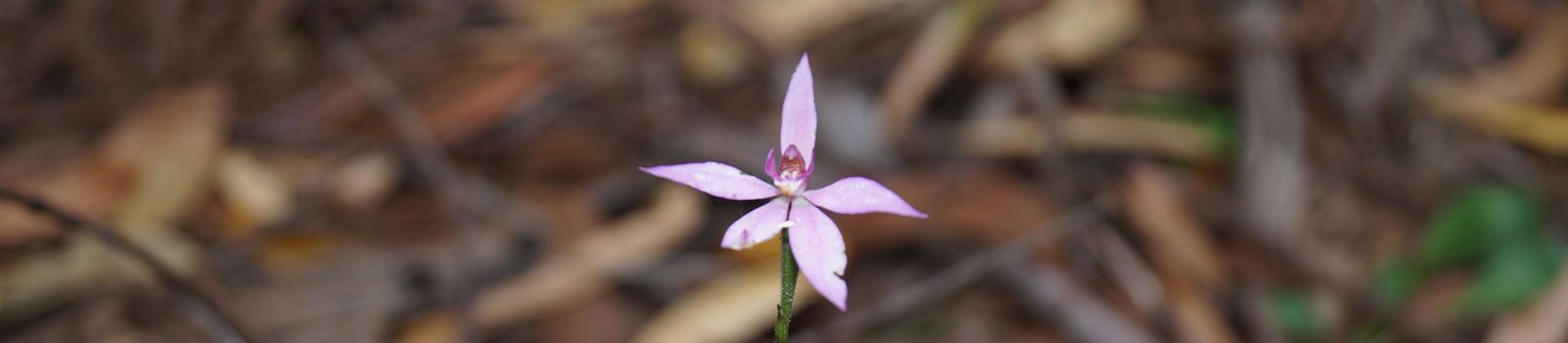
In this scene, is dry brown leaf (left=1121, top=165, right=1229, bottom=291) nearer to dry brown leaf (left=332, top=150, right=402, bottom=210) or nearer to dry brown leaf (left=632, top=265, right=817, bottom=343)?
dry brown leaf (left=632, top=265, right=817, bottom=343)

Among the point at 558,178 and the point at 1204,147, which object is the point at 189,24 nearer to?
the point at 558,178

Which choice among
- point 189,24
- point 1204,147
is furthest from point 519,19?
point 1204,147

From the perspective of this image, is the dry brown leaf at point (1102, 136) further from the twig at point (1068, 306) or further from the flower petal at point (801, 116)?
the flower petal at point (801, 116)

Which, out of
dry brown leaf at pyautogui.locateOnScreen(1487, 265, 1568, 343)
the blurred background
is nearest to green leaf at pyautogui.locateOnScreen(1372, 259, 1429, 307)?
the blurred background

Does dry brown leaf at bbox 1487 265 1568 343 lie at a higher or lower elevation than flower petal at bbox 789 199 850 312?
lower

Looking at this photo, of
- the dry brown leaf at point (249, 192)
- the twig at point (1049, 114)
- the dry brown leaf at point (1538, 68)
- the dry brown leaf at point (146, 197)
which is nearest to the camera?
the dry brown leaf at point (146, 197)

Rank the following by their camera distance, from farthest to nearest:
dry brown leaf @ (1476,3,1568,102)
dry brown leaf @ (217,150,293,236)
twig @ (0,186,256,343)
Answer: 1. dry brown leaf @ (1476,3,1568,102)
2. dry brown leaf @ (217,150,293,236)
3. twig @ (0,186,256,343)

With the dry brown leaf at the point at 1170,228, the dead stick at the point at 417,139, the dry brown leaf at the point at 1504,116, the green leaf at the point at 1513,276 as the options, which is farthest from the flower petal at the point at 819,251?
the dry brown leaf at the point at 1504,116

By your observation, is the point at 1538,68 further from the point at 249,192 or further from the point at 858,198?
the point at 249,192

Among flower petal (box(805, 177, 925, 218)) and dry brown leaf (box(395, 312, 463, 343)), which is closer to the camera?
flower petal (box(805, 177, 925, 218))
